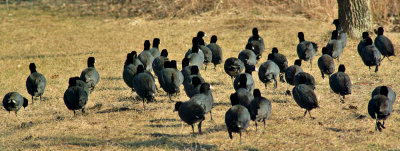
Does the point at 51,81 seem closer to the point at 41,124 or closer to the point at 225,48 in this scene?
the point at 41,124

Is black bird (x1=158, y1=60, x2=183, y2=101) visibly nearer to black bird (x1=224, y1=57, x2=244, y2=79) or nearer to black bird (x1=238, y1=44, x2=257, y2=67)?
black bird (x1=224, y1=57, x2=244, y2=79)

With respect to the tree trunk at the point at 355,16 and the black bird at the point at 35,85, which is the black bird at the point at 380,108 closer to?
the black bird at the point at 35,85

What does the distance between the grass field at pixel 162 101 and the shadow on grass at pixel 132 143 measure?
0.02m

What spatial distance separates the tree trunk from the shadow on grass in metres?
9.56

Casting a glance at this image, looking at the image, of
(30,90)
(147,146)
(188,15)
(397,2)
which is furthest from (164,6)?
(147,146)

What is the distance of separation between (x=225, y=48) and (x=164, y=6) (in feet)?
23.0

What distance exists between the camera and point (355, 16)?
1505 centimetres

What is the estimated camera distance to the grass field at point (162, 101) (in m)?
7.30

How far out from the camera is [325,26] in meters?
17.1

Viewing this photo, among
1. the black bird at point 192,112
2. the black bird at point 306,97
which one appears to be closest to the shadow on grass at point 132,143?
the black bird at point 192,112

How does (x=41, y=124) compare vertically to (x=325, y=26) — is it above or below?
below

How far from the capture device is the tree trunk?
48.9 feet

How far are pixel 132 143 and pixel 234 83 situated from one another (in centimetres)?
273

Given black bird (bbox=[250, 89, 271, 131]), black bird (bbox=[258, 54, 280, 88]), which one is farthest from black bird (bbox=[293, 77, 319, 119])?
black bird (bbox=[258, 54, 280, 88])
